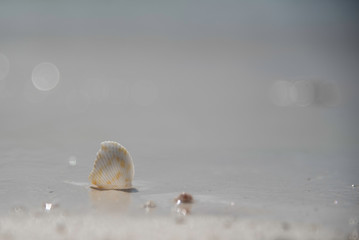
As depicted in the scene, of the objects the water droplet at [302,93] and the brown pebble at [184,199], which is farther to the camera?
the water droplet at [302,93]

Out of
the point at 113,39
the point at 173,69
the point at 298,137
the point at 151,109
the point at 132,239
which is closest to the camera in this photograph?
the point at 132,239

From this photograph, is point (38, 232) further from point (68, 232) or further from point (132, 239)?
point (132, 239)

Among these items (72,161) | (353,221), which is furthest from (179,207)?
(72,161)

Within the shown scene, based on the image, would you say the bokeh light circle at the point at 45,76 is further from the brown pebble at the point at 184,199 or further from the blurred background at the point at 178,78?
the brown pebble at the point at 184,199

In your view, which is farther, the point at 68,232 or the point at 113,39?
the point at 113,39

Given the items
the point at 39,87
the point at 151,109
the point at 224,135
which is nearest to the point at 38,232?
the point at 224,135

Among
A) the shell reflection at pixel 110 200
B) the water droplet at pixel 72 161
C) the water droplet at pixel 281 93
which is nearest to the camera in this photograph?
the shell reflection at pixel 110 200

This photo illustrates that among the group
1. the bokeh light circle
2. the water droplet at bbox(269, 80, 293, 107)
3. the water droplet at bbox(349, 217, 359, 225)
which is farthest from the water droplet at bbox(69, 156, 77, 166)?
the bokeh light circle

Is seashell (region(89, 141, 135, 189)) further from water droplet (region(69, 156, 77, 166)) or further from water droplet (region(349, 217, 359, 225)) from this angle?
water droplet (region(349, 217, 359, 225))

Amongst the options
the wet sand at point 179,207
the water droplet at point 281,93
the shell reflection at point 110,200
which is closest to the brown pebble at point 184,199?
the wet sand at point 179,207
